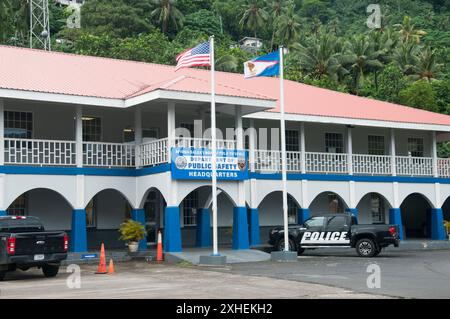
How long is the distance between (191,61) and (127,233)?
6.83 meters

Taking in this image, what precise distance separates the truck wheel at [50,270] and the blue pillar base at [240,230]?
891cm

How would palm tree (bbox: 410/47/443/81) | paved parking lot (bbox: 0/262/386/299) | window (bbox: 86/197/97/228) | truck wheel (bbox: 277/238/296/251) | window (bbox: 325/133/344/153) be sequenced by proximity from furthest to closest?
palm tree (bbox: 410/47/443/81)
window (bbox: 325/133/344/153)
window (bbox: 86/197/97/228)
truck wheel (bbox: 277/238/296/251)
paved parking lot (bbox: 0/262/386/299)

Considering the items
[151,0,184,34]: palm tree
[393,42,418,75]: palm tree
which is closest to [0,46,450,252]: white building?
[393,42,418,75]: palm tree

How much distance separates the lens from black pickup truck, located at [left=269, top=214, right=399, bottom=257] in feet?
89.1

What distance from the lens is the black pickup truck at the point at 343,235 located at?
27.2 m

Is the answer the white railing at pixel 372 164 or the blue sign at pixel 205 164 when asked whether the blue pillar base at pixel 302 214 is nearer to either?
the white railing at pixel 372 164

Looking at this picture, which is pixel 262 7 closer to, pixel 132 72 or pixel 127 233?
pixel 132 72

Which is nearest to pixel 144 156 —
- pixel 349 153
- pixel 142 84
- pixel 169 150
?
pixel 169 150

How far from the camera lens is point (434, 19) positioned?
10219 cm

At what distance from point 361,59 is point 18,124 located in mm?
43567

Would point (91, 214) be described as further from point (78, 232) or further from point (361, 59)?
point (361, 59)

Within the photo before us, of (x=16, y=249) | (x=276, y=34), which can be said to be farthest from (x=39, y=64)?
(x=276, y=34)

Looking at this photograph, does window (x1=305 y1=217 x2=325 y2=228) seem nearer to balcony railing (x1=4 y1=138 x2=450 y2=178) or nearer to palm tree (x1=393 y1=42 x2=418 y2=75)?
balcony railing (x1=4 y1=138 x2=450 y2=178)

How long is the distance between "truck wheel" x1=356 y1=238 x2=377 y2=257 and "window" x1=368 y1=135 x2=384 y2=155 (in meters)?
10.6
